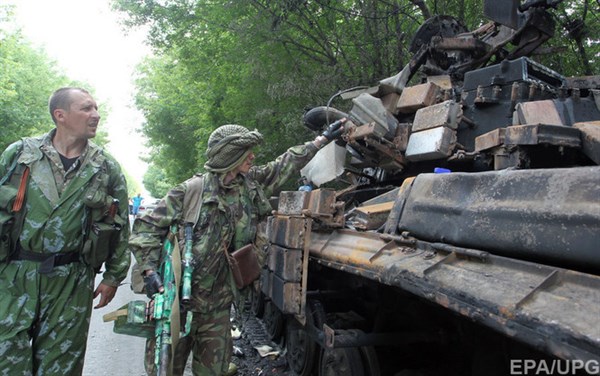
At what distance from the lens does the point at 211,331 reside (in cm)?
306

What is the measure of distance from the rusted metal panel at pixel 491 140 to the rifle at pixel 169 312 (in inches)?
81.4

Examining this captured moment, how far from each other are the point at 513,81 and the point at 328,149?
1688mm

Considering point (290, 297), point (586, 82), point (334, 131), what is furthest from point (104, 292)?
point (586, 82)

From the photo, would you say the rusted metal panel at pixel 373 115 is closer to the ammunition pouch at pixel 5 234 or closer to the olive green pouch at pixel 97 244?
the olive green pouch at pixel 97 244

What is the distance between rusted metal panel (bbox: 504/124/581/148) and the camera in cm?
271

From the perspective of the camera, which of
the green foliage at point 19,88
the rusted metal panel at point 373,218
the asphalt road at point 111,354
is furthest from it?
the green foliage at point 19,88

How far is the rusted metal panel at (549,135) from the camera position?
8.88 ft

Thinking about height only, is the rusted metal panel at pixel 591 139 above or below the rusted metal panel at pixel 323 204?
above

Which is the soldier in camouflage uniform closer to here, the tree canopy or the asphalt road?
the asphalt road

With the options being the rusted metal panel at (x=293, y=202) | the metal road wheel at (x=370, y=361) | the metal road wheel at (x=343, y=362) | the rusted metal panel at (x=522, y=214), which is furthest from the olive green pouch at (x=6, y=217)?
the metal road wheel at (x=370, y=361)

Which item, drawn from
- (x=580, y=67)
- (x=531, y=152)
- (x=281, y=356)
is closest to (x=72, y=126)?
(x=531, y=152)

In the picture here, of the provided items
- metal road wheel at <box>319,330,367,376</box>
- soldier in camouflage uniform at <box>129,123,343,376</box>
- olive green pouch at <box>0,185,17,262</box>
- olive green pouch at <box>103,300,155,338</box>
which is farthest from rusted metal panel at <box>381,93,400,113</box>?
olive green pouch at <box>0,185,17,262</box>

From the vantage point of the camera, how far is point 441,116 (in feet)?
12.6

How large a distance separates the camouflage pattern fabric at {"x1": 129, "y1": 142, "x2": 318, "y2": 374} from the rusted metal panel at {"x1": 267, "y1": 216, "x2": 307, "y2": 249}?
0.70ft
